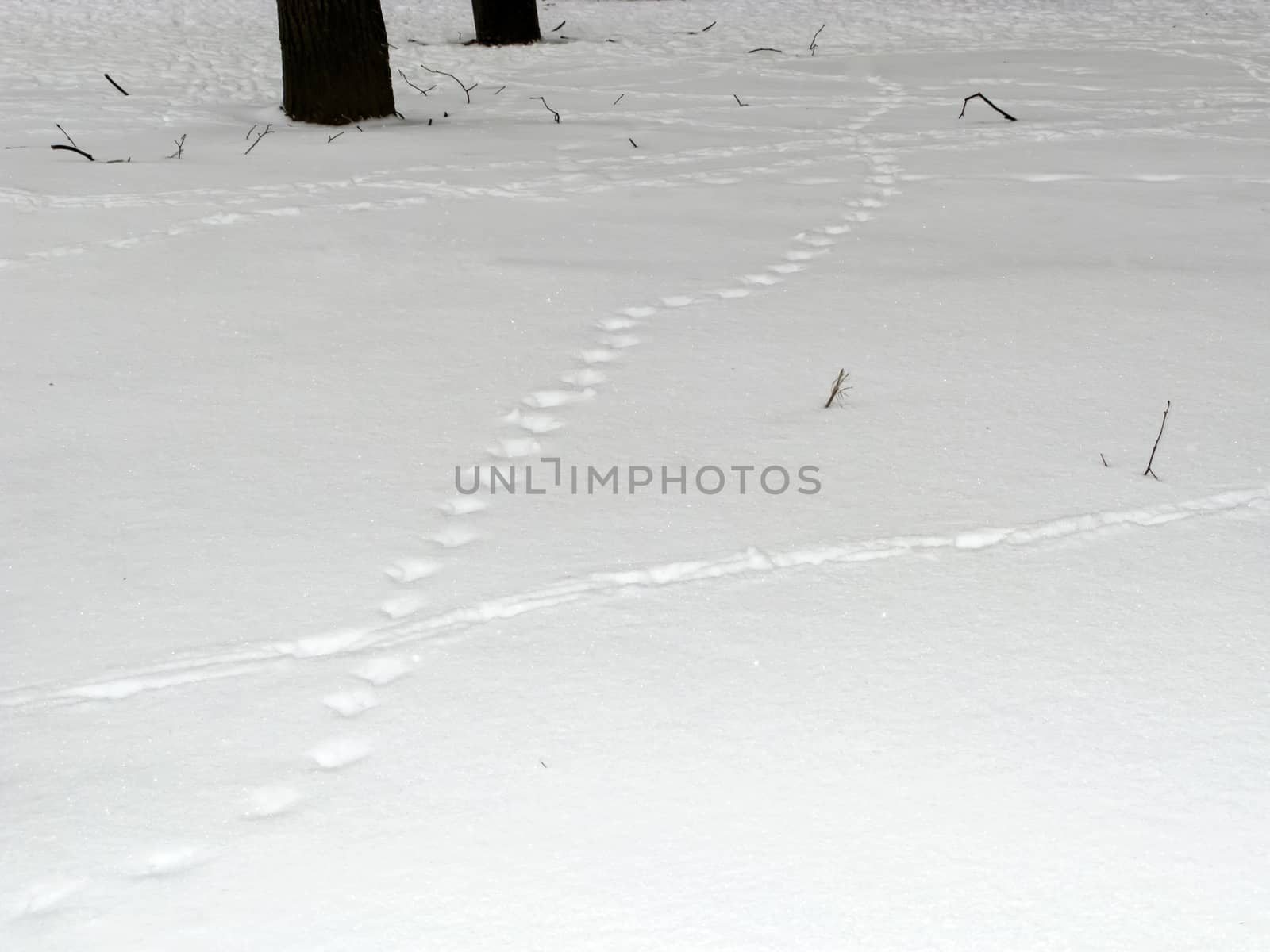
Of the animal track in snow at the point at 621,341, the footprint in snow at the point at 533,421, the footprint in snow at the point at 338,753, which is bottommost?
the footprint in snow at the point at 338,753

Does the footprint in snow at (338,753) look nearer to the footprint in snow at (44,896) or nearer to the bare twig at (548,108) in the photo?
the footprint in snow at (44,896)

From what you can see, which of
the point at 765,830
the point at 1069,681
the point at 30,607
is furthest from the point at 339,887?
the point at 1069,681

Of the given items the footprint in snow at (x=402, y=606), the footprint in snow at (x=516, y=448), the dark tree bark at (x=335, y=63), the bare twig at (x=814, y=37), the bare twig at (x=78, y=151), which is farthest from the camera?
the bare twig at (x=814, y=37)

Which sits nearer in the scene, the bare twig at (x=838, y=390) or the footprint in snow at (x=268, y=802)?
the footprint in snow at (x=268, y=802)

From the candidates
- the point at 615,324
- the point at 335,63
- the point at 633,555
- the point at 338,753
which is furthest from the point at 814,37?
the point at 338,753

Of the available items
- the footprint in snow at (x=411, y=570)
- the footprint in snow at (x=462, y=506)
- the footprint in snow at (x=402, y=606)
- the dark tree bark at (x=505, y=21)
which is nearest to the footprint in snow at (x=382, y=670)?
the footprint in snow at (x=402, y=606)

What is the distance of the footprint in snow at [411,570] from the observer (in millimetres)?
1846

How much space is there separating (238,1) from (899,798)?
789cm

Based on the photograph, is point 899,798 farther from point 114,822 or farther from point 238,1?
point 238,1

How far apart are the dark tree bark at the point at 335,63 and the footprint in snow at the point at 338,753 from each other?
11.8ft

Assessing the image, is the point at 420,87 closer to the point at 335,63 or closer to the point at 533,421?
the point at 335,63

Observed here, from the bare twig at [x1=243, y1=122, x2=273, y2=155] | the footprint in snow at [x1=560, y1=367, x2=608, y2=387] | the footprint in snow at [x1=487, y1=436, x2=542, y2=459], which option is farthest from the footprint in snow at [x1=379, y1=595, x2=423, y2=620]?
the bare twig at [x1=243, y1=122, x2=273, y2=155]

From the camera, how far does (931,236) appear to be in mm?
3277

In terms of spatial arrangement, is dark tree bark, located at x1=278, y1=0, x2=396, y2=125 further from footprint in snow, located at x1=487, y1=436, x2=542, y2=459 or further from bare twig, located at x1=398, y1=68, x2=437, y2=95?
footprint in snow, located at x1=487, y1=436, x2=542, y2=459
